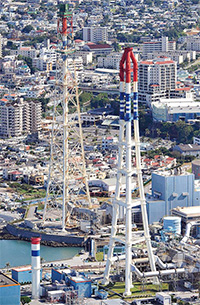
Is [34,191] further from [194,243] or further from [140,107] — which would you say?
[140,107]

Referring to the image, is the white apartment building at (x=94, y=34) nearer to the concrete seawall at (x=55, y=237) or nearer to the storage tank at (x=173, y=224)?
the concrete seawall at (x=55, y=237)

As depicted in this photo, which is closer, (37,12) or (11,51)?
(11,51)

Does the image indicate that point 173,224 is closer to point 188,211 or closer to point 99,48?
point 188,211

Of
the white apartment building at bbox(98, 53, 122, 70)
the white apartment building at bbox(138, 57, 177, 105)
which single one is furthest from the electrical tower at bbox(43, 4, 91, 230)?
the white apartment building at bbox(98, 53, 122, 70)

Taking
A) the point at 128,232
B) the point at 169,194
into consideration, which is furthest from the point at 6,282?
the point at 169,194

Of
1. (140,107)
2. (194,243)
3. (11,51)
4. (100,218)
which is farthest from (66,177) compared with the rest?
(11,51)

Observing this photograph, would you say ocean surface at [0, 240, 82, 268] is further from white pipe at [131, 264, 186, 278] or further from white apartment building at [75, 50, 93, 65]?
white apartment building at [75, 50, 93, 65]
